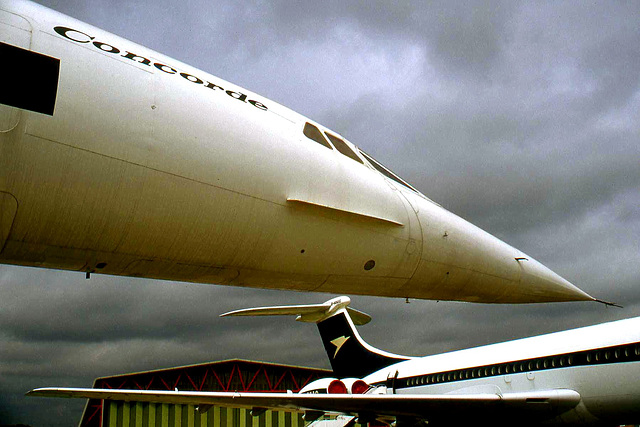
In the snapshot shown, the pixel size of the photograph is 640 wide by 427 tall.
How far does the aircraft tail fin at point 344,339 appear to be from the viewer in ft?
53.8

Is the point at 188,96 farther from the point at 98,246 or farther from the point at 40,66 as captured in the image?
the point at 98,246

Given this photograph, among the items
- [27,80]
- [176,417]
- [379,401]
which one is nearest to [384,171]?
[27,80]

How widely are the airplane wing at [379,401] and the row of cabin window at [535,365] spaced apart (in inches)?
20.7

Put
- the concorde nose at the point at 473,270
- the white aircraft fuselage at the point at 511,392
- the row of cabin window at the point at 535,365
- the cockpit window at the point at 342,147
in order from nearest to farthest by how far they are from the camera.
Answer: the concorde nose at the point at 473,270, the cockpit window at the point at 342,147, the row of cabin window at the point at 535,365, the white aircraft fuselage at the point at 511,392

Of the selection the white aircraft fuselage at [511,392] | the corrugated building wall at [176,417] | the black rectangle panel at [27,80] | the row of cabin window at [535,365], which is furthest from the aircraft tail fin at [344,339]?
the black rectangle panel at [27,80]

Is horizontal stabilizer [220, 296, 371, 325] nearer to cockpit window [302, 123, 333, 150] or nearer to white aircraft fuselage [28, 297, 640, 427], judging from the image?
white aircraft fuselage [28, 297, 640, 427]

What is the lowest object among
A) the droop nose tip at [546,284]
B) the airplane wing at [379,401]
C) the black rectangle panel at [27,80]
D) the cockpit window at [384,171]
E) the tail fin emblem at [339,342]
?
the airplane wing at [379,401]

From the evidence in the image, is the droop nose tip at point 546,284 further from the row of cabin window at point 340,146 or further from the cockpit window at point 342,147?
the cockpit window at point 342,147

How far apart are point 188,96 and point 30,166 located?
49.3 inches

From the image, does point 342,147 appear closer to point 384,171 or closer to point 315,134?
point 315,134

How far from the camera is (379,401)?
9.73 metres

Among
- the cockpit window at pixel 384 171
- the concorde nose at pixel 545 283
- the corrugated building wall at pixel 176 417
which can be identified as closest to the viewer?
the cockpit window at pixel 384 171

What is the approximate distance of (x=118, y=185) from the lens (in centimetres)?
336

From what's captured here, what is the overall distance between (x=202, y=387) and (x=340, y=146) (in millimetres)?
23325
